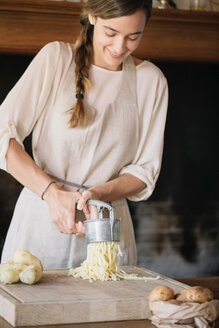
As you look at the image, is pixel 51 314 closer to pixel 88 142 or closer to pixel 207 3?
pixel 88 142

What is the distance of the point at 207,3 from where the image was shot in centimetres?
332

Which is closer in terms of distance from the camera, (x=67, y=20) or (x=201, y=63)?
(x=67, y=20)

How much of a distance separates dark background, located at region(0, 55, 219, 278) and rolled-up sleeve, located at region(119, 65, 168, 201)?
1.59 m

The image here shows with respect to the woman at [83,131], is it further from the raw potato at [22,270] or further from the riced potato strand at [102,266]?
the raw potato at [22,270]

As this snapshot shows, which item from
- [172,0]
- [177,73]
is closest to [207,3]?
[172,0]

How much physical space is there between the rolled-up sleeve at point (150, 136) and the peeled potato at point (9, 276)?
23.6 inches

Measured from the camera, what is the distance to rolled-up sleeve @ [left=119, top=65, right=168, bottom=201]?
6.15 ft

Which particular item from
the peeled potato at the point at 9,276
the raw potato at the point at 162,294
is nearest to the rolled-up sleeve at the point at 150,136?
the peeled potato at the point at 9,276

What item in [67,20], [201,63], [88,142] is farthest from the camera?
[201,63]

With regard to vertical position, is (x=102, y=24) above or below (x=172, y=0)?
below

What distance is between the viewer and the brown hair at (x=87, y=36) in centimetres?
164

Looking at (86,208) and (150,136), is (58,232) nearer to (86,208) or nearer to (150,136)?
(86,208)

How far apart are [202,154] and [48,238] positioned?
6.62 ft

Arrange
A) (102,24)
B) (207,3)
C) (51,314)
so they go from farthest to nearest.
A: (207,3), (102,24), (51,314)
